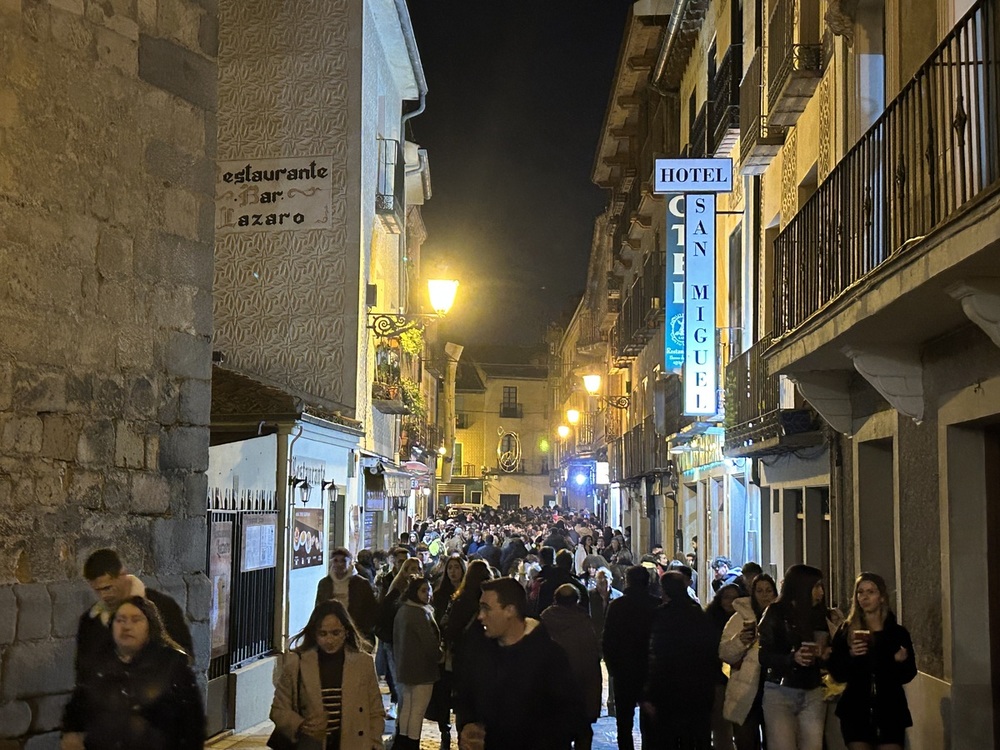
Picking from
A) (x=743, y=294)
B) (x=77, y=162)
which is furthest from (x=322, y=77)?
(x=77, y=162)

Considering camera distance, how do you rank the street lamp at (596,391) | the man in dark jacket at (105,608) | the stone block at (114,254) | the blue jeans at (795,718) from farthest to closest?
1. the street lamp at (596,391)
2. the blue jeans at (795,718)
3. the stone block at (114,254)
4. the man in dark jacket at (105,608)

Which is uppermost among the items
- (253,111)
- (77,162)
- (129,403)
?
(253,111)

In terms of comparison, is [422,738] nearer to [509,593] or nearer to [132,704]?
[509,593]

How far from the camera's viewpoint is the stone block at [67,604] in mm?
7094

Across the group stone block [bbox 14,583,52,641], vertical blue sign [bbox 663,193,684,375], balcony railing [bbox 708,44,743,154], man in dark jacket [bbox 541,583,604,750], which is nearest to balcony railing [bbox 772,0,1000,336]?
man in dark jacket [bbox 541,583,604,750]

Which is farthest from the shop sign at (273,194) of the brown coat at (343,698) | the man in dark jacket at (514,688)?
the man in dark jacket at (514,688)

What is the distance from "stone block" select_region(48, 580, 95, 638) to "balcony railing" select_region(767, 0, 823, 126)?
8640mm

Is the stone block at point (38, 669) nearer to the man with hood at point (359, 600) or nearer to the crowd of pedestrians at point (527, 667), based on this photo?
the crowd of pedestrians at point (527, 667)

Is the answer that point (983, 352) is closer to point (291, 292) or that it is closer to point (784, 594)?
point (784, 594)

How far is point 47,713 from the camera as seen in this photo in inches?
275

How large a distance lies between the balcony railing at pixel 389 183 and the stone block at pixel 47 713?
15.5 meters

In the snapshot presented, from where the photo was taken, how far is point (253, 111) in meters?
18.0

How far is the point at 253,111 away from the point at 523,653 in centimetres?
1359

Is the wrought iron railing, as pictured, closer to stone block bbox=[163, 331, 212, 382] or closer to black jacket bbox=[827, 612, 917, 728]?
black jacket bbox=[827, 612, 917, 728]
